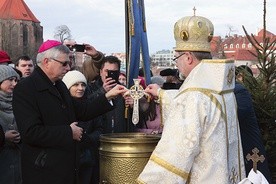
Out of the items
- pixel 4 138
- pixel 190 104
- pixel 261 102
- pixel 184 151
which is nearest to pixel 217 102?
pixel 190 104

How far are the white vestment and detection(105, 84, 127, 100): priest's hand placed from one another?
0.93 m

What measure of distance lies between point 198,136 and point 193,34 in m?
0.73

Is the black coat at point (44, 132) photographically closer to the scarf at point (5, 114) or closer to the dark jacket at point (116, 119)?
the scarf at point (5, 114)

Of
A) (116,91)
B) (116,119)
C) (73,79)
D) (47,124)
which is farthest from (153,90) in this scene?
(73,79)

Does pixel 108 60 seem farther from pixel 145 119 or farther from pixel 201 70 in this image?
pixel 201 70

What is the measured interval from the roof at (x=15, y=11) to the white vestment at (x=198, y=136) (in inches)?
2607

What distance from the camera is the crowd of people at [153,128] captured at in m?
2.82

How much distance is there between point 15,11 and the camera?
67812 millimetres

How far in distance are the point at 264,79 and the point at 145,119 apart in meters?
1.40

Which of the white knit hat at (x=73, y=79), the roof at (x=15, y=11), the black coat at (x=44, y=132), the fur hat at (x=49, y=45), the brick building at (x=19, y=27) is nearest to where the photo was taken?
the black coat at (x=44, y=132)

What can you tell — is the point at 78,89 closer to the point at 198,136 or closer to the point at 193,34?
the point at 193,34

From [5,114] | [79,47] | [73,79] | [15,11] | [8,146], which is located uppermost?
[15,11]

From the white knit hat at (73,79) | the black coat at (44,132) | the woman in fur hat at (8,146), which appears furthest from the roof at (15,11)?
the black coat at (44,132)

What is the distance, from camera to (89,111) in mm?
3979
